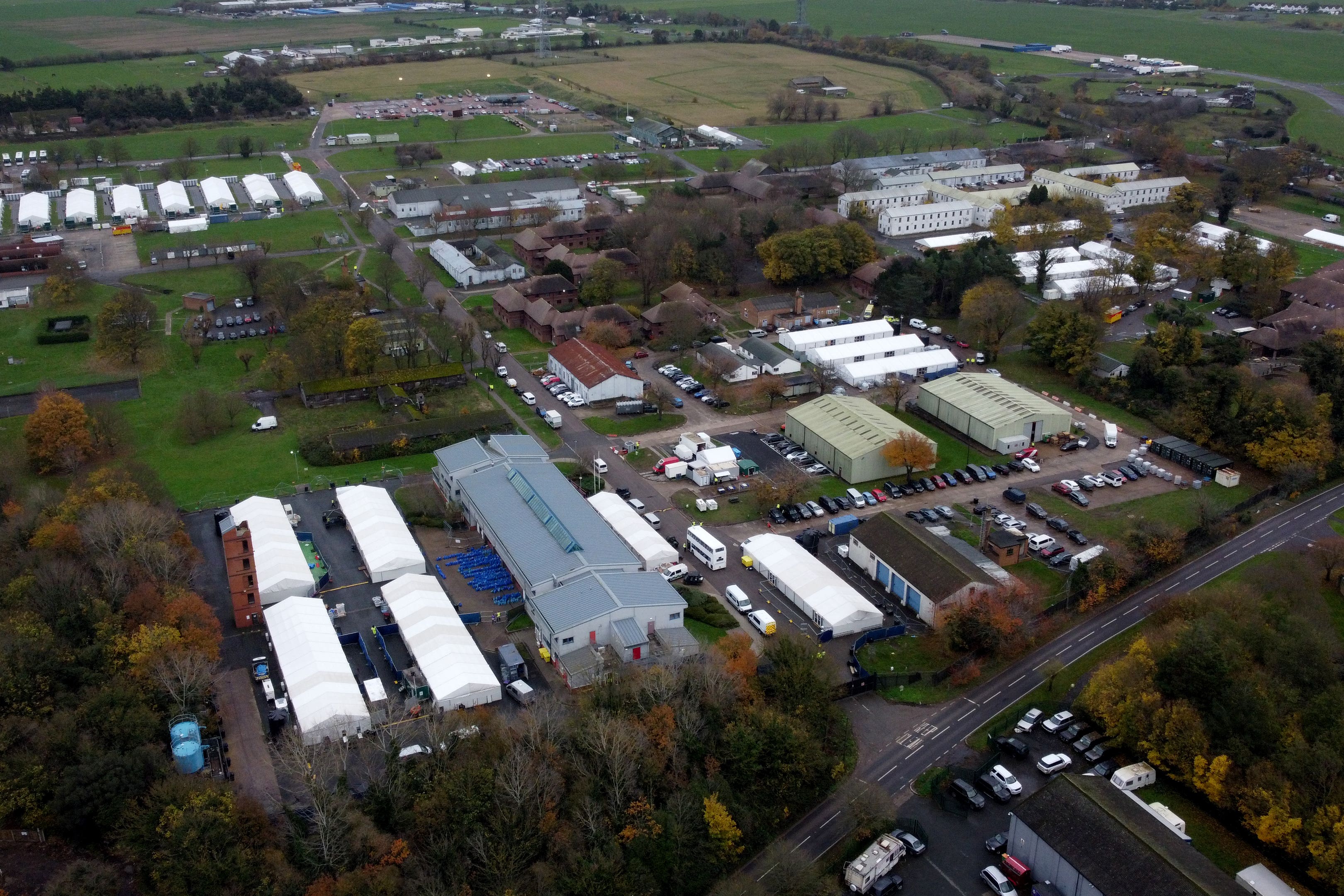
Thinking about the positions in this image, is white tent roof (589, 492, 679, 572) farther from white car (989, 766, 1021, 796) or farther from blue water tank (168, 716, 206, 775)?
blue water tank (168, 716, 206, 775)

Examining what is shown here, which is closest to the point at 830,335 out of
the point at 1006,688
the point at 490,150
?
the point at 1006,688

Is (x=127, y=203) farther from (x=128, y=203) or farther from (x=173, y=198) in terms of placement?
(x=173, y=198)

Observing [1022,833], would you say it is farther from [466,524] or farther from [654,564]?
[466,524]

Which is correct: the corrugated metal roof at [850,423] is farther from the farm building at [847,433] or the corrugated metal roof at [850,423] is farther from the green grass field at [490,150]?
the green grass field at [490,150]

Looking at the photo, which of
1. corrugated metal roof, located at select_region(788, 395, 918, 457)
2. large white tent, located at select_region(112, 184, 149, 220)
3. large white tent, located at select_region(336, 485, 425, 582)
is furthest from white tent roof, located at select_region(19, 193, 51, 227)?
corrugated metal roof, located at select_region(788, 395, 918, 457)

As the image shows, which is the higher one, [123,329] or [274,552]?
[123,329]

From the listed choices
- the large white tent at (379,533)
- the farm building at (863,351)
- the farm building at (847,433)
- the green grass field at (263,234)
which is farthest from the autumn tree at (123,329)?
the farm building at (863,351)
